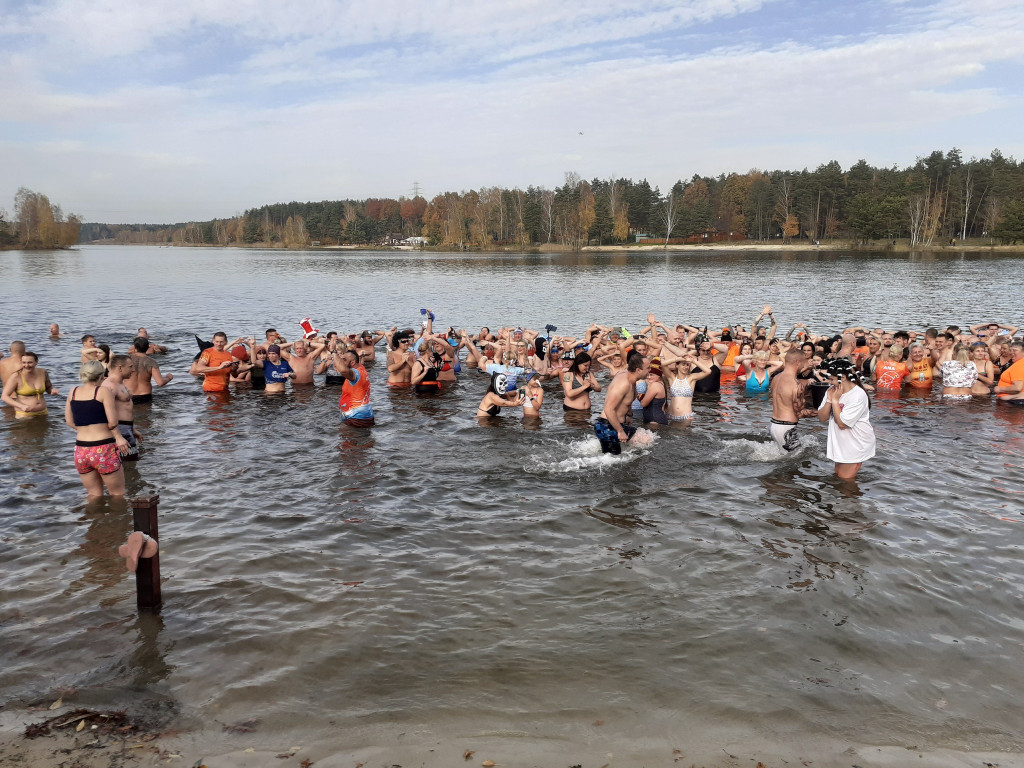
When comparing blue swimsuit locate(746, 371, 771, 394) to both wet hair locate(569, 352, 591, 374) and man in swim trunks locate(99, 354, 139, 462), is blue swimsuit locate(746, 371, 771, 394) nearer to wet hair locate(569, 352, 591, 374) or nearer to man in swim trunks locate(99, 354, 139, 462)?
wet hair locate(569, 352, 591, 374)

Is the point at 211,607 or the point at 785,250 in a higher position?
the point at 785,250

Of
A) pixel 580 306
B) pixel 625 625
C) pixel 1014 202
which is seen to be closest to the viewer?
pixel 625 625

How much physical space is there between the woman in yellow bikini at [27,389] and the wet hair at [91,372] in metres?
5.65

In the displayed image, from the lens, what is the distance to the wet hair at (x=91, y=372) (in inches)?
289

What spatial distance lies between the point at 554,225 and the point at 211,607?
11384 centimetres

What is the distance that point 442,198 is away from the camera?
147875 millimetres

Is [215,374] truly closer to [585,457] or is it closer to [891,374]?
[585,457]

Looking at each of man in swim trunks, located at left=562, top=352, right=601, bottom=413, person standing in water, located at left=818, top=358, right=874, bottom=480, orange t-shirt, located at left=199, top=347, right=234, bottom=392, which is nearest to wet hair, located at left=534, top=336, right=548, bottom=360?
man in swim trunks, located at left=562, top=352, right=601, bottom=413

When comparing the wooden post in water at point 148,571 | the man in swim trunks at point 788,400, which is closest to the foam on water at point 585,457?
the man in swim trunks at point 788,400

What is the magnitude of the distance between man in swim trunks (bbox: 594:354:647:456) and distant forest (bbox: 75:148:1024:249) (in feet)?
283

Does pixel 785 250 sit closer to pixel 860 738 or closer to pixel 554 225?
pixel 554 225

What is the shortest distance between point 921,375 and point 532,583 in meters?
12.0

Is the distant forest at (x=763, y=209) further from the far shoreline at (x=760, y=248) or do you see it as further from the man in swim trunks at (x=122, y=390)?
the man in swim trunks at (x=122, y=390)

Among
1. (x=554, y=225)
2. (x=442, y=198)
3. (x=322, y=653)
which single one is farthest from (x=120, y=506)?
(x=442, y=198)
